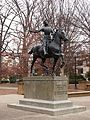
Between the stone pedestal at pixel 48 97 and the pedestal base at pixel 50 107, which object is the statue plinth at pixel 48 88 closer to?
the stone pedestal at pixel 48 97

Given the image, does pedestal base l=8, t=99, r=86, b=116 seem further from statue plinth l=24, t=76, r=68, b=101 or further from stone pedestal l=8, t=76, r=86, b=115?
statue plinth l=24, t=76, r=68, b=101

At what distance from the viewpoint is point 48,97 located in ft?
48.6

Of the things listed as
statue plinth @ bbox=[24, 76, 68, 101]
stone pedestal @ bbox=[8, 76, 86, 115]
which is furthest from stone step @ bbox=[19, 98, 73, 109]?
statue plinth @ bbox=[24, 76, 68, 101]

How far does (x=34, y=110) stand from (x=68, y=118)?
7.86 feet

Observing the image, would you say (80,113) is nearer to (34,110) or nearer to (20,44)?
(34,110)

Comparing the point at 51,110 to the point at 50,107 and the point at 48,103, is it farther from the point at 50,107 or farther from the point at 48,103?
the point at 48,103

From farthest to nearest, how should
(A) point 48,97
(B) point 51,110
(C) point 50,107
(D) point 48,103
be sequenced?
1. (A) point 48,97
2. (D) point 48,103
3. (C) point 50,107
4. (B) point 51,110

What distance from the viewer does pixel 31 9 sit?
4012 centimetres

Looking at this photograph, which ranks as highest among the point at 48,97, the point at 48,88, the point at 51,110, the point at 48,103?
the point at 48,88

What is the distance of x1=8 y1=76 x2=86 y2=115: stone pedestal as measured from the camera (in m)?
14.3

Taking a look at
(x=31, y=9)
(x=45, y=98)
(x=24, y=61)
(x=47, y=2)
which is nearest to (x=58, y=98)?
(x=45, y=98)

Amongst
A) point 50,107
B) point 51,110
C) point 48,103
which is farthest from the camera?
point 48,103

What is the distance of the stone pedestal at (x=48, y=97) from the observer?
562 inches

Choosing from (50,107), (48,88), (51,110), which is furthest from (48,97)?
(51,110)
